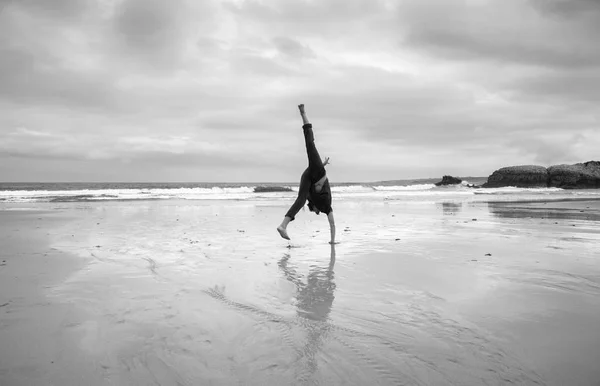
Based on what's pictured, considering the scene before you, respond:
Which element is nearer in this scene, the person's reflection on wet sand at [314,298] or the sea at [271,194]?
the person's reflection on wet sand at [314,298]

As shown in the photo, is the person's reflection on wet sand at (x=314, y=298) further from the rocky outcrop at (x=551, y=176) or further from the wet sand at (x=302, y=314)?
the rocky outcrop at (x=551, y=176)

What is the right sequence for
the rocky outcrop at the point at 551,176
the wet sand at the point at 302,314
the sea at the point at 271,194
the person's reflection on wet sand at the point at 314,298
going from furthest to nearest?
the rocky outcrop at the point at 551,176 < the sea at the point at 271,194 < the person's reflection on wet sand at the point at 314,298 < the wet sand at the point at 302,314

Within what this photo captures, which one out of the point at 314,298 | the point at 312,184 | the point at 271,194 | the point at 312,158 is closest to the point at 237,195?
the point at 271,194

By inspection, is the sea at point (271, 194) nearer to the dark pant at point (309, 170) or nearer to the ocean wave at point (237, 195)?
the ocean wave at point (237, 195)

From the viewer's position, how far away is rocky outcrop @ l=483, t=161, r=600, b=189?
129 ft

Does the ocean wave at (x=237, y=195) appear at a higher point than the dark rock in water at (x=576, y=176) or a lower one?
lower

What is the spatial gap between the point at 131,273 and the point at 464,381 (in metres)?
4.39

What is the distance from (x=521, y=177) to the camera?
139 ft

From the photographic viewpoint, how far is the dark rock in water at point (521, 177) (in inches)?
1631

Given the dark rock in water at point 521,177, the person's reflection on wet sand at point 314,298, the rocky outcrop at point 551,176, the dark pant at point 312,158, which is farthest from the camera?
the dark rock in water at point 521,177

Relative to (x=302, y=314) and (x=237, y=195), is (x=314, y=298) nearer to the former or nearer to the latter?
(x=302, y=314)

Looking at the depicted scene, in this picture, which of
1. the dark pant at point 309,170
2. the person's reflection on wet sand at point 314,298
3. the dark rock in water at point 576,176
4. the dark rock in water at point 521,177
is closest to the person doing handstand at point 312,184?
the dark pant at point 309,170

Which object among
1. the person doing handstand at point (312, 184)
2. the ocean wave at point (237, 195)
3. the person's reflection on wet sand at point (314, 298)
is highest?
the person doing handstand at point (312, 184)

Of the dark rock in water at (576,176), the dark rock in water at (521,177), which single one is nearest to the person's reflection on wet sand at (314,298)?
the dark rock in water at (521,177)
